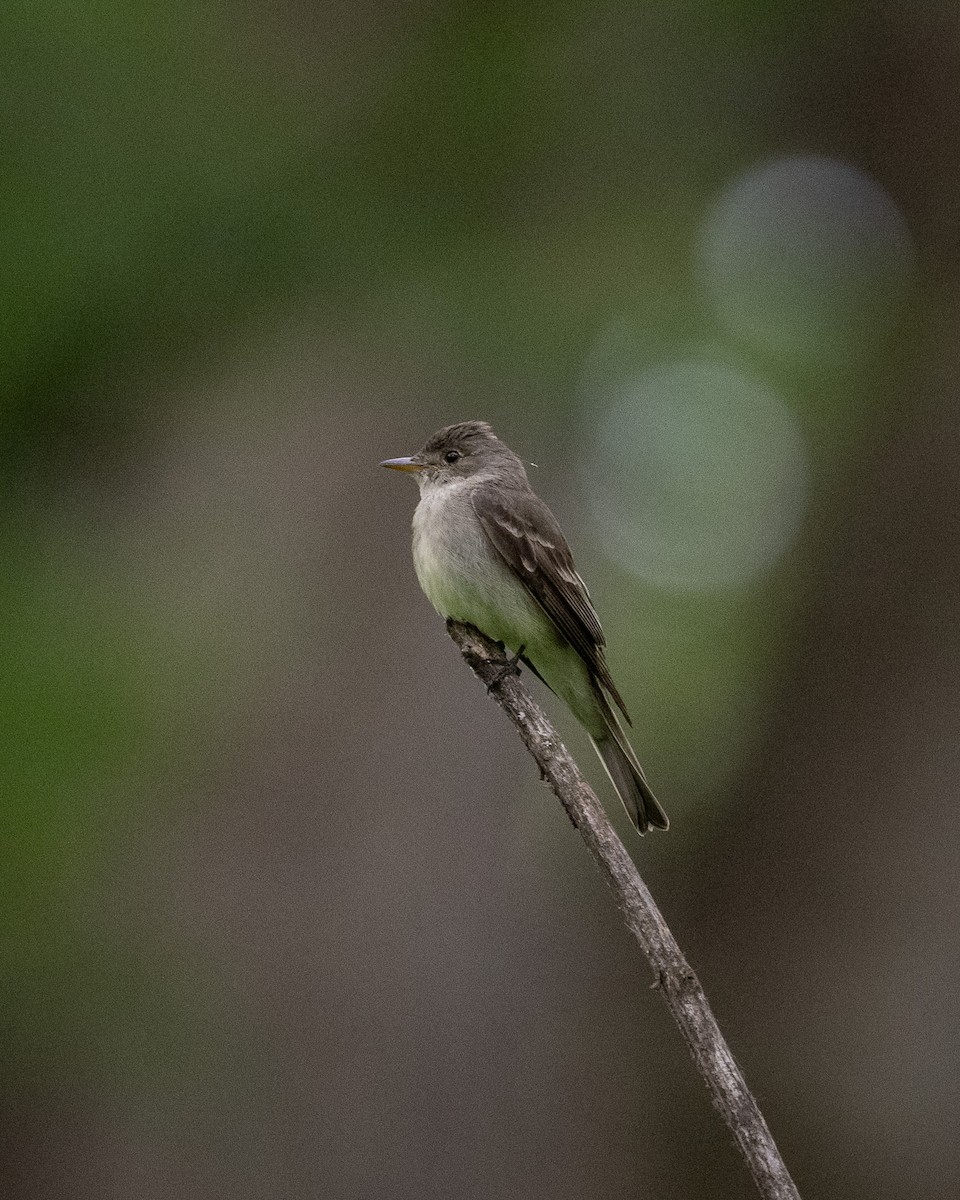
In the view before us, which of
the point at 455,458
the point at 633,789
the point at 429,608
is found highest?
the point at 455,458

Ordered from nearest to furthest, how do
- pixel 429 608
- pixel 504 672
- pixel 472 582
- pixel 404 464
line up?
pixel 504 672 < pixel 472 582 < pixel 404 464 < pixel 429 608

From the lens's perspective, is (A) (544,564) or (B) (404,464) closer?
(A) (544,564)

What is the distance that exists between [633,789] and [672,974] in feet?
7.10

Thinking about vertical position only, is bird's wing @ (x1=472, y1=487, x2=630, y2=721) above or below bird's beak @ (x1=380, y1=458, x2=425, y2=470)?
below

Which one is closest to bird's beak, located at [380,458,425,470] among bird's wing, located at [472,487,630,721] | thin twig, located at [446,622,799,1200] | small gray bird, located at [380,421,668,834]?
small gray bird, located at [380,421,668,834]

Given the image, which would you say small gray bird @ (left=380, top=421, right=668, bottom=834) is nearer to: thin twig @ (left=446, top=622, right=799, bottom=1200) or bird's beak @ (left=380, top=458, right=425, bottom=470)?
bird's beak @ (left=380, top=458, right=425, bottom=470)

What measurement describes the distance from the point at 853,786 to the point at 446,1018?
2380mm

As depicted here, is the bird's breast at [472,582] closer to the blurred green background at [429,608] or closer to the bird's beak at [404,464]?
the bird's beak at [404,464]

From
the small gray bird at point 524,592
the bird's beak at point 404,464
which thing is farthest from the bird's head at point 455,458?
the small gray bird at point 524,592

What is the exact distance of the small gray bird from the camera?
5062 millimetres

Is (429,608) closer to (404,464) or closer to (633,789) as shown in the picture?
(404,464)

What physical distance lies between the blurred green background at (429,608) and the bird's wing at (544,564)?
1.23 metres

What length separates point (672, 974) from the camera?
2646 mm

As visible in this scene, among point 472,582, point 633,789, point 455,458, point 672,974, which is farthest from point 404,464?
point 672,974
